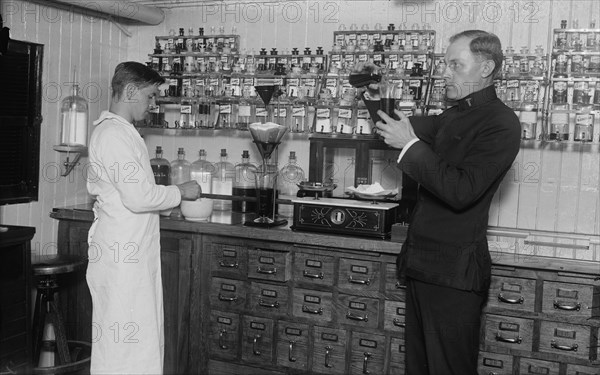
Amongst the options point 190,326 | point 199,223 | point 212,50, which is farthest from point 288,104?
point 190,326

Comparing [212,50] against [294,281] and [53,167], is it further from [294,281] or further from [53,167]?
[294,281]

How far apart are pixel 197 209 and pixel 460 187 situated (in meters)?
1.97

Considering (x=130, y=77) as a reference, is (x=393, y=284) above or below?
below

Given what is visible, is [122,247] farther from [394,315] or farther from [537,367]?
[537,367]

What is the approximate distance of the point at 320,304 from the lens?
13.1ft

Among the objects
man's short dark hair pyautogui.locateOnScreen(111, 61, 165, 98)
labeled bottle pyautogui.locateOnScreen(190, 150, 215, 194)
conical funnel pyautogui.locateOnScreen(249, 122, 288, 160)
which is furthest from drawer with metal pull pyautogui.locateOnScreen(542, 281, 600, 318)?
labeled bottle pyautogui.locateOnScreen(190, 150, 215, 194)

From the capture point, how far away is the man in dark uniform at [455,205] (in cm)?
291

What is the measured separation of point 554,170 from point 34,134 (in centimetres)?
318

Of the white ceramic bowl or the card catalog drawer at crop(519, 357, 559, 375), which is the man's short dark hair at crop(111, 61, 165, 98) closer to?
the white ceramic bowl

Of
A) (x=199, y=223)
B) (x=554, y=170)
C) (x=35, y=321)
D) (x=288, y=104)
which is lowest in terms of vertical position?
(x=35, y=321)

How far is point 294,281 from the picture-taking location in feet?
13.3

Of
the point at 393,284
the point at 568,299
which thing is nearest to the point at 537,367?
the point at 568,299

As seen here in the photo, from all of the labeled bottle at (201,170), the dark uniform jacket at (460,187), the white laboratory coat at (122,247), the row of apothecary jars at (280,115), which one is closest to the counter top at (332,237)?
the labeled bottle at (201,170)

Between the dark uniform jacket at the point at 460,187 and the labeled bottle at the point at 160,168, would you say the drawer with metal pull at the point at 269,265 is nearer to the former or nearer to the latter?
the dark uniform jacket at the point at 460,187
